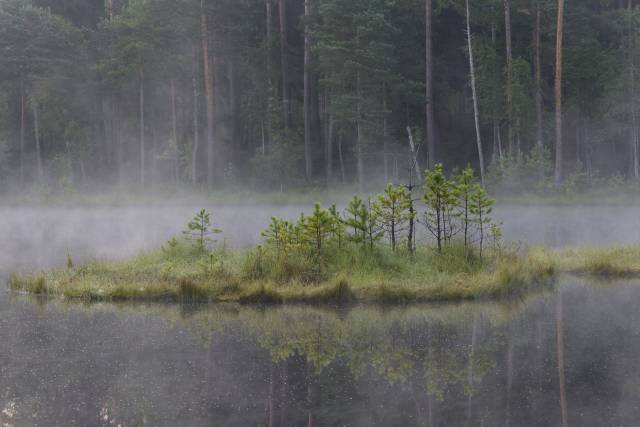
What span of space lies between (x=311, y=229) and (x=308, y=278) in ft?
4.26

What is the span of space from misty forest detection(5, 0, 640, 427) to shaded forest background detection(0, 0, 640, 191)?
0.75 feet

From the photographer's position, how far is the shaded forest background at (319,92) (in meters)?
41.8

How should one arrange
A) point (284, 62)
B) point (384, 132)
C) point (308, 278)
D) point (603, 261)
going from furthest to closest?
1. point (284, 62)
2. point (384, 132)
3. point (603, 261)
4. point (308, 278)

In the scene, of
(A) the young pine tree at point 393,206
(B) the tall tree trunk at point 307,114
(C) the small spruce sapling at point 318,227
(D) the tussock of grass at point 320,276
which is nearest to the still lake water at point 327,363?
(D) the tussock of grass at point 320,276

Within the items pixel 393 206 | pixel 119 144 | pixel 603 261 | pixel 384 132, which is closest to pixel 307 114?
pixel 384 132

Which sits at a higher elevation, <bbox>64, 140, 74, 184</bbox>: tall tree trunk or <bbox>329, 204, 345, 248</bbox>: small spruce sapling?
<bbox>64, 140, 74, 184</bbox>: tall tree trunk

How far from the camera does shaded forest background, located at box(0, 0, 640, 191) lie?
Result: 1644 inches

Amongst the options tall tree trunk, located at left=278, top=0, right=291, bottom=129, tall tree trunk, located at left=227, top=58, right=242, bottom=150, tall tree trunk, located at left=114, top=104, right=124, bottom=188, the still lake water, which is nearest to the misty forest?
the still lake water

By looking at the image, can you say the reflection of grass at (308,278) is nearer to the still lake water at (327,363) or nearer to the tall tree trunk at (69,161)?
the still lake water at (327,363)

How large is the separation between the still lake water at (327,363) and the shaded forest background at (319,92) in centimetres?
2792

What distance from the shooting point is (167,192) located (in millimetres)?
45188

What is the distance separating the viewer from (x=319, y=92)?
164 ft

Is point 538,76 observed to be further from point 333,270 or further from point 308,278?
point 308,278

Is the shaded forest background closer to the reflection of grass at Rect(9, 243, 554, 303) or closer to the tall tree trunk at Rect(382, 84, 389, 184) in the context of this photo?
the tall tree trunk at Rect(382, 84, 389, 184)
